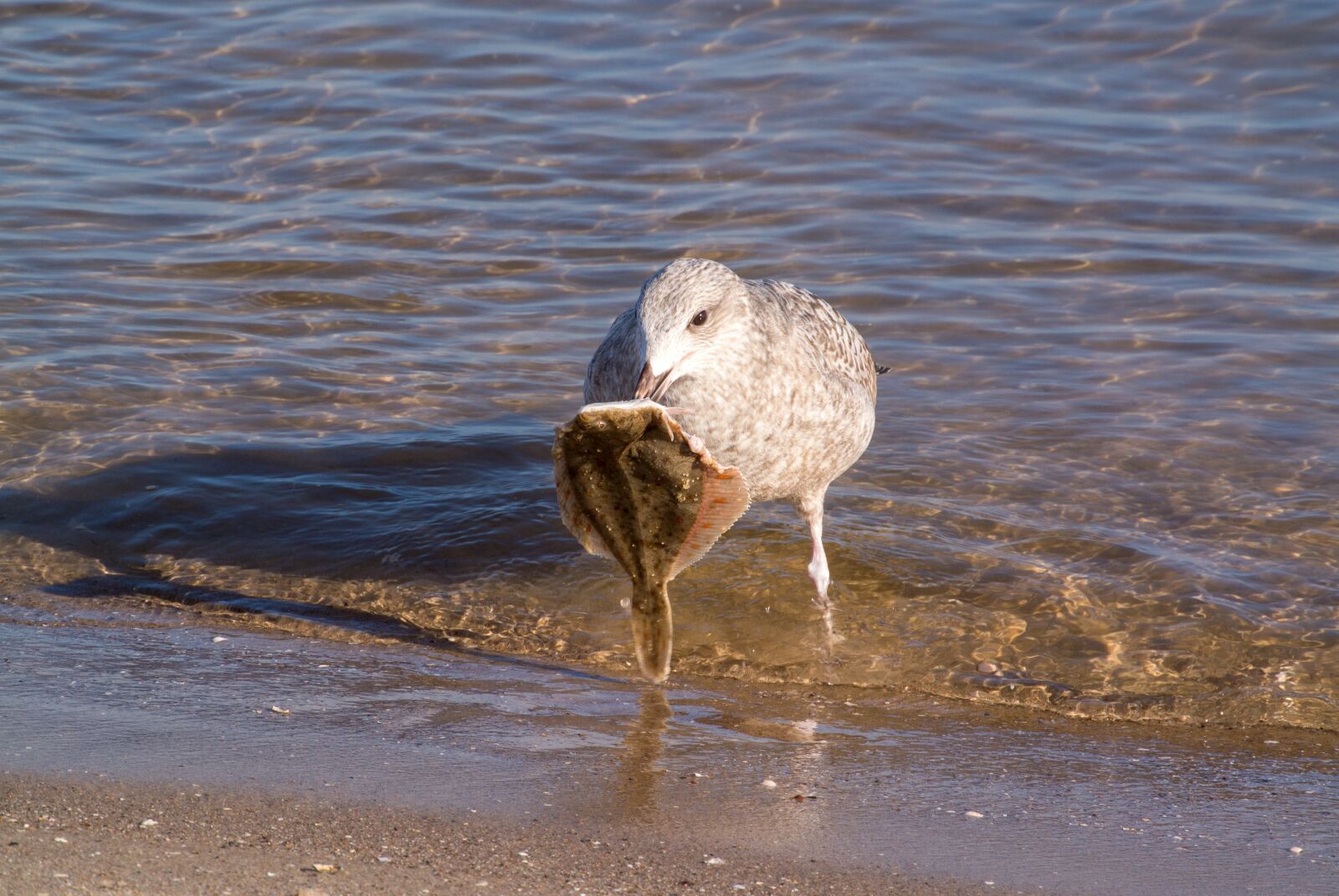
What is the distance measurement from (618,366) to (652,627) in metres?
1.02

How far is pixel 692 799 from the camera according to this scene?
4.05 meters

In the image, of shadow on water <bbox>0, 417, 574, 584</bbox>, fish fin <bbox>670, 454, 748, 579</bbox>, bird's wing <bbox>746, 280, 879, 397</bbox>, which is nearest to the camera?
fish fin <bbox>670, 454, 748, 579</bbox>

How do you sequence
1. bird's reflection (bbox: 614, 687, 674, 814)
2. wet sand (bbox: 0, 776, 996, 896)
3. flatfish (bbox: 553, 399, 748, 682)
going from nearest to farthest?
1. wet sand (bbox: 0, 776, 996, 896)
2. bird's reflection (bbox: 614, 687, 674, 814)
3. flatfish (bbox: 553, 399, 748, 682)

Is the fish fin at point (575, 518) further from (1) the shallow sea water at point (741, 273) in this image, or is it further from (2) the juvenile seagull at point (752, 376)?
(1) the shallow sea water at point (741, 273)

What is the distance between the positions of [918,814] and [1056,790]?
0.51 metres

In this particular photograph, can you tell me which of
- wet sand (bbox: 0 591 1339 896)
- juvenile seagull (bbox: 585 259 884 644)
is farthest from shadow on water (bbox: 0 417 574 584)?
juvenile seagull (bbox: 585 259 884 644)

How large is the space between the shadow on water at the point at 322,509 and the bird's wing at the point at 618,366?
1.14 m

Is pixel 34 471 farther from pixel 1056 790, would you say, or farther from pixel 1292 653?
pixel 1292 653

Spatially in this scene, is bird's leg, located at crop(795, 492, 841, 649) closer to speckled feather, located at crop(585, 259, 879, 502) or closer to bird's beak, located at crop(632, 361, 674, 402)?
speckled feather, located at crop(585, 259, 879, 502)

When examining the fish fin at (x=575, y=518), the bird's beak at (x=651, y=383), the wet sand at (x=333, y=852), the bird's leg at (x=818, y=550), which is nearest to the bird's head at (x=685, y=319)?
the bird's beak at (x=651, y=383)

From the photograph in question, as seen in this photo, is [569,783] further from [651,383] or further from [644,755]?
[651,383]

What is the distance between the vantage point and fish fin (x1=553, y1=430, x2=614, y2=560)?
14.9 feet

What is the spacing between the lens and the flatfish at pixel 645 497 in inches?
169

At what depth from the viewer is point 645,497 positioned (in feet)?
14.9
